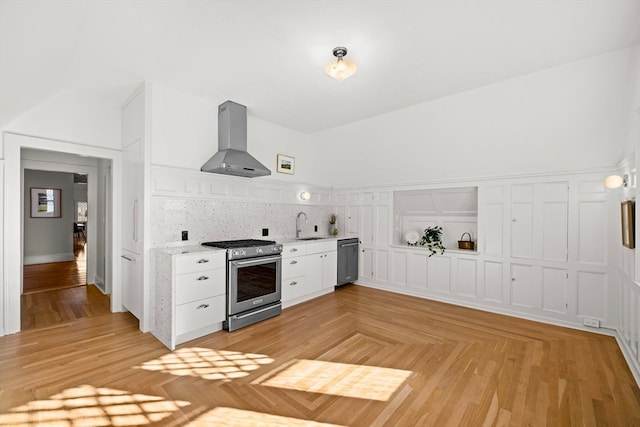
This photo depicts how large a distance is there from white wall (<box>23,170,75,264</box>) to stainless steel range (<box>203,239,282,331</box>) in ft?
19.1

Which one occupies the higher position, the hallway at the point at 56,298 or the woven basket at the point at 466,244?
the woven basket at the point at 466,244

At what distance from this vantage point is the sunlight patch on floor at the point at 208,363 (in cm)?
247

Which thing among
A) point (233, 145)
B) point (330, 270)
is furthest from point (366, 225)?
point (233, 145)

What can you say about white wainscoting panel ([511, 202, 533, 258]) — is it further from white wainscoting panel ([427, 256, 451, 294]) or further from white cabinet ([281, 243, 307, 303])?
white cabinet ([281, 243, 307, 303])

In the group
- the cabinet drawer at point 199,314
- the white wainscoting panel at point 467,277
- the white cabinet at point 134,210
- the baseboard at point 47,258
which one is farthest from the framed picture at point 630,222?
the baseboard at point 47,258

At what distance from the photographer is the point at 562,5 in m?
1.99

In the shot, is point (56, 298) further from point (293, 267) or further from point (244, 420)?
point (244, 420)

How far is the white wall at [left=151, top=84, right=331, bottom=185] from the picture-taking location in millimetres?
3342

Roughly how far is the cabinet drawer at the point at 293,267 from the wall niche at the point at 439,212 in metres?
1.88

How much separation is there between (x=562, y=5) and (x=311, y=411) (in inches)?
130

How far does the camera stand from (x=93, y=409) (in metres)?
2.00

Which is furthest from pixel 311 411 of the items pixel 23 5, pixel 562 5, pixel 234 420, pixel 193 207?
pixel 562 5

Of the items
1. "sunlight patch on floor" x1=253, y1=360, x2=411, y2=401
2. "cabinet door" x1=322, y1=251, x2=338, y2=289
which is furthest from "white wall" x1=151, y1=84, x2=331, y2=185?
"sunlight patch on floor" x1=253, y1=360, x2=411, y2=401

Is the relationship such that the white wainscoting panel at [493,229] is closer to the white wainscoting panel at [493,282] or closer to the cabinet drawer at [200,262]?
the white wainscoting panel at [493,282]
